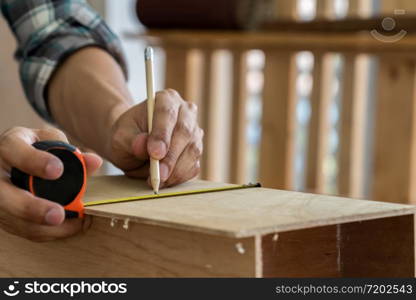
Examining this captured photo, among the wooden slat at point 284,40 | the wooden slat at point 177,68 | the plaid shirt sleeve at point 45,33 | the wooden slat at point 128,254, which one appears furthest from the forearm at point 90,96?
the wooden slat at point 177,68

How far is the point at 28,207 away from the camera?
3.34ft

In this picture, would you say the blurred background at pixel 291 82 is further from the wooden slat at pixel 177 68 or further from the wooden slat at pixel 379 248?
the wooden slat at pixel 379 248

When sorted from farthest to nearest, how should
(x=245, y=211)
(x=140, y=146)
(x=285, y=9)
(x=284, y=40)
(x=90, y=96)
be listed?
(x=285, y=9) → (x=284, y=40) → (x=90, y=96) → (x=140, y=146) → (x=245, y=211)

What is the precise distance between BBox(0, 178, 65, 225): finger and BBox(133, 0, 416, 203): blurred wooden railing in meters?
2.02

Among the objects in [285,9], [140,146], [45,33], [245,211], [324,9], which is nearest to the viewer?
[245,211]

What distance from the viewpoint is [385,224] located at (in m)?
1.04

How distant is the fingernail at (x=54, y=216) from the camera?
1006mm

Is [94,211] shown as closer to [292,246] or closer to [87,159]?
[87,159]

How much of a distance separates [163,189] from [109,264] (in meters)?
0.21

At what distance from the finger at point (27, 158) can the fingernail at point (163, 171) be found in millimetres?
204

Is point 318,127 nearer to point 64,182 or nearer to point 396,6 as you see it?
point 396,6

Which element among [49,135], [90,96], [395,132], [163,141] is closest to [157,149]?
[163,141]

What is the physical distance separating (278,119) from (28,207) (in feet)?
7.87

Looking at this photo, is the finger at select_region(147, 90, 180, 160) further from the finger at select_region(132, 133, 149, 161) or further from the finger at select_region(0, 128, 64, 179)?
the finger at select_region(0, 128, 64, 179)
